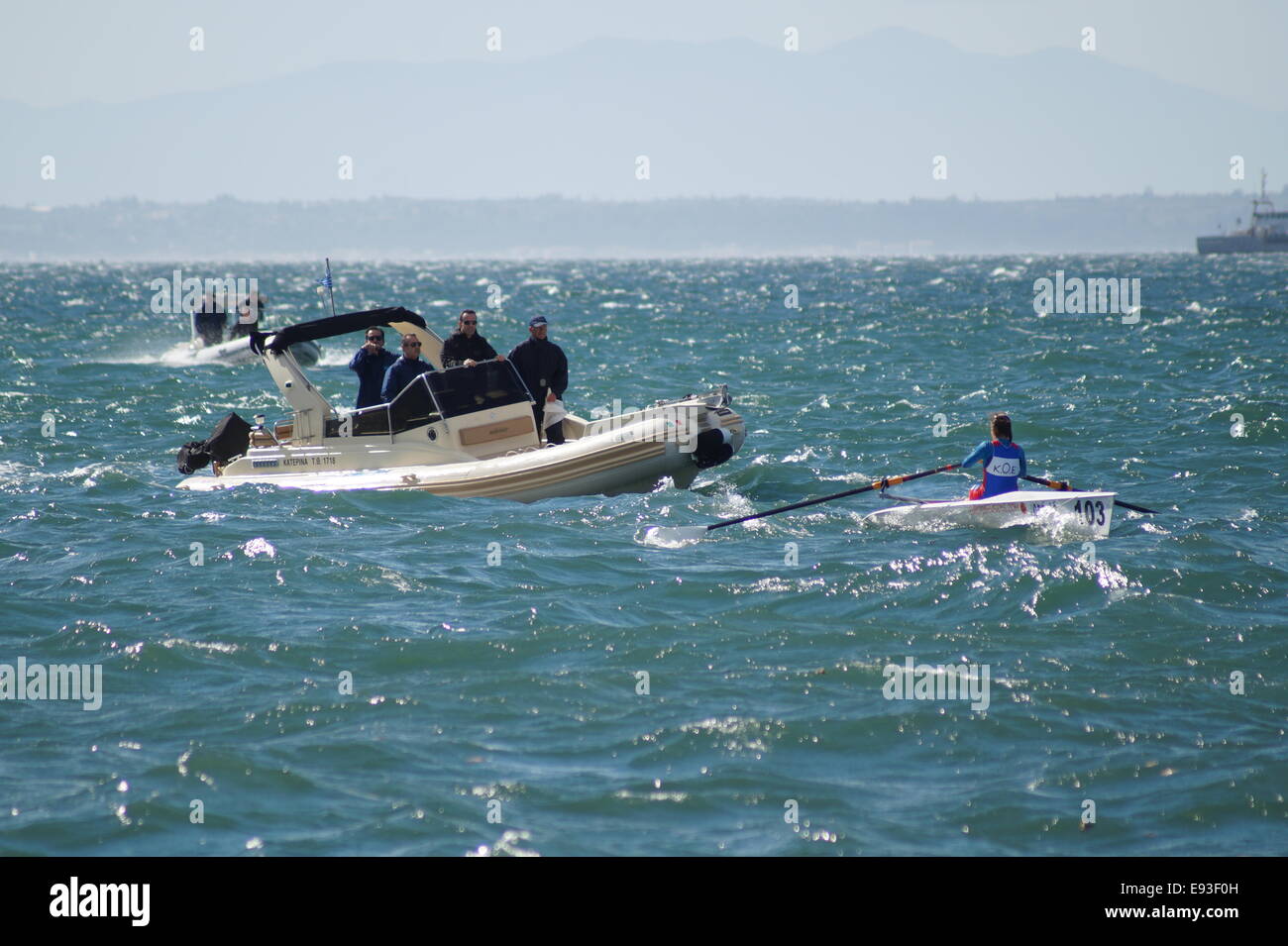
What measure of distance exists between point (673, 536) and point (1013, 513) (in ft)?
9.98

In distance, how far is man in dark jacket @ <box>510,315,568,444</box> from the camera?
14.6m

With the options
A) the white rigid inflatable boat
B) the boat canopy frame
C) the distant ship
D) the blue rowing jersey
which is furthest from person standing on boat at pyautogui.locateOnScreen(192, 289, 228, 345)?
the distant ship

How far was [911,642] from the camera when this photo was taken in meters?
9.30

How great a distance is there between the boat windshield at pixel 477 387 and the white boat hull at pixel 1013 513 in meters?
4.09

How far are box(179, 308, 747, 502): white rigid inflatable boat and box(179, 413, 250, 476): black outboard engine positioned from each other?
0.33 meters

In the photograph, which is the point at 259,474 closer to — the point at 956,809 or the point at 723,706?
the point at 723,706

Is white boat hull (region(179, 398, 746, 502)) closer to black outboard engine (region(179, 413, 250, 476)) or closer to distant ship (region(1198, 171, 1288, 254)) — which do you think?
black outboard engine (region(179, 413, 250, 476))

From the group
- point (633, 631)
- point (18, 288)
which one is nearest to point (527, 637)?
point (633, 631)

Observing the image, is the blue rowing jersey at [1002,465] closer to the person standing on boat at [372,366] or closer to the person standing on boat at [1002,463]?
the person standing on boat at [1002,463]

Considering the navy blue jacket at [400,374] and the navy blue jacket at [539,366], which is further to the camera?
the navy blue jacket at [539,366]

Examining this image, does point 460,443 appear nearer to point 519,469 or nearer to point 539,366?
point 519,469

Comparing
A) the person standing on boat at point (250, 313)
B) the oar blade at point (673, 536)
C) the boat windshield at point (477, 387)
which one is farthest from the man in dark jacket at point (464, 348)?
the person standing on boat at point (250, 313)

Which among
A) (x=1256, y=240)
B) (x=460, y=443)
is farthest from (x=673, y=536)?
(x=1256, y=240)

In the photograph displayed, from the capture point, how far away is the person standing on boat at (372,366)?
14.4 metres
